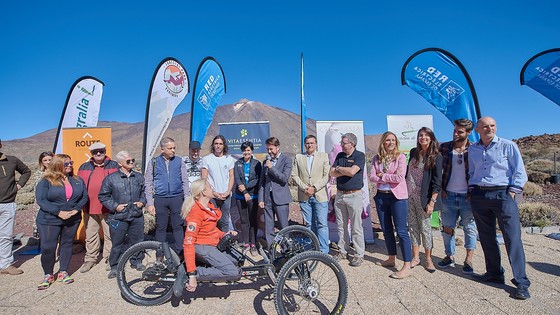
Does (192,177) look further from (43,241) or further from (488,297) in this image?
(488,297)

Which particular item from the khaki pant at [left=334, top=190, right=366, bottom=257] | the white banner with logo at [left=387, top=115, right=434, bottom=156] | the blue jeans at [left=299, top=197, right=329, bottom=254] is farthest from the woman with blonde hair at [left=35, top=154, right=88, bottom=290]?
the white banner with logo at [left=387, top=115, right=434, bottom=156]

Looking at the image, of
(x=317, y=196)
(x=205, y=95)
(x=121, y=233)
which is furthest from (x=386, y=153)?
(x=205, y=95)

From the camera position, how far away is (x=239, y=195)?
199 inches

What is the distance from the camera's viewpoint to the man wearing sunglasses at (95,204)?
177 inches

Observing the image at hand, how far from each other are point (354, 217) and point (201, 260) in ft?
7.21

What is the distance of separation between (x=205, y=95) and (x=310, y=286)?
15.9ft

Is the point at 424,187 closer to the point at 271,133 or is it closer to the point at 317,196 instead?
the point at 317,196

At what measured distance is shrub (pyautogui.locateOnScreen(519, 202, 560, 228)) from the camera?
6794 mm

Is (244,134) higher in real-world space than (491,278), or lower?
higher

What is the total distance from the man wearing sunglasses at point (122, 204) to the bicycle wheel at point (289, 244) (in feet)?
6.52

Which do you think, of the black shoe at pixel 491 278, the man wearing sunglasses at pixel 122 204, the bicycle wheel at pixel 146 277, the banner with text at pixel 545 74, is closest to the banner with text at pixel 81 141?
the man wearing sunglasses at pixel 122 204

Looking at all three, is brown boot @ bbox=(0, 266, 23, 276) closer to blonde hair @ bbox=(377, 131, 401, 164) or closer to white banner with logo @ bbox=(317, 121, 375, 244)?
white banner with logo @ bbox=(317, 121, 375, 244)

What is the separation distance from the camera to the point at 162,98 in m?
6.00

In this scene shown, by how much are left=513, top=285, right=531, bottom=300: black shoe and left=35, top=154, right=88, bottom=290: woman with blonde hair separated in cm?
514
